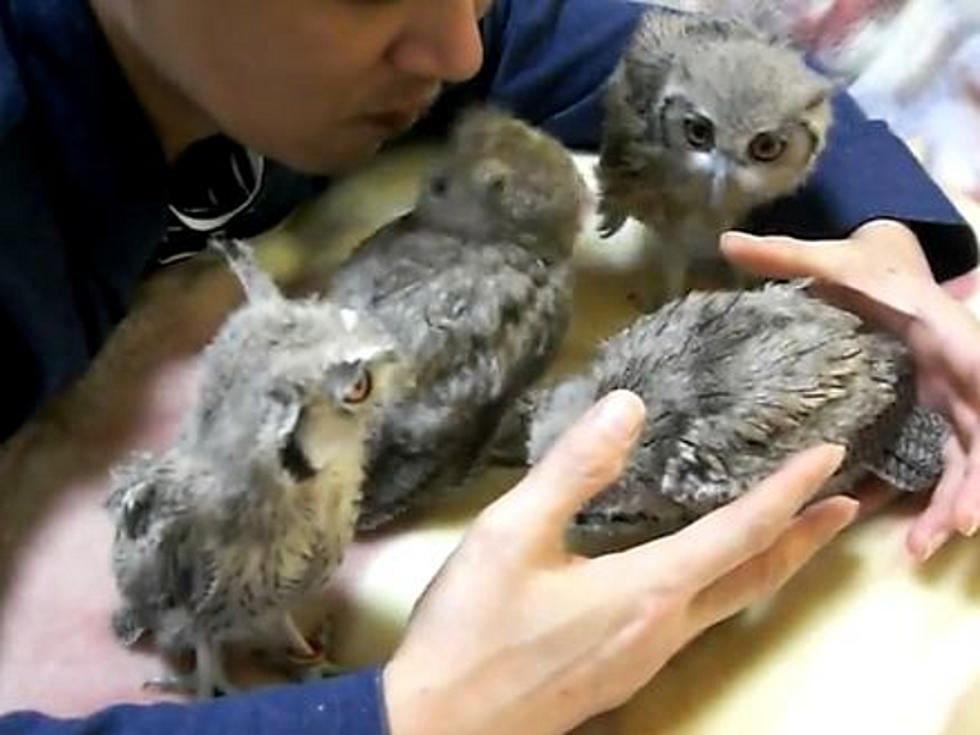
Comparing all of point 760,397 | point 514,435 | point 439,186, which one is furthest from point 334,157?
point 760,397

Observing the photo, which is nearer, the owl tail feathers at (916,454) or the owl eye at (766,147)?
the owl tail feathers at (916,454)

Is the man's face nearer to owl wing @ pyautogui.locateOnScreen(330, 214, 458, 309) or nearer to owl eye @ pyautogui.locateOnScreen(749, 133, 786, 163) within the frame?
owl wing @ pyautogui.locateOnScreen(330, 214, 458, 309)

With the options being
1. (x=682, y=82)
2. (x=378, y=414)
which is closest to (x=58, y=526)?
(x=378, y=414)

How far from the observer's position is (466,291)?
3.11 ft

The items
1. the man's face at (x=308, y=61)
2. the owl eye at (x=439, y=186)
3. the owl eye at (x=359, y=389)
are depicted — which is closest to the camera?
the owl eye at (x=359, y=389)

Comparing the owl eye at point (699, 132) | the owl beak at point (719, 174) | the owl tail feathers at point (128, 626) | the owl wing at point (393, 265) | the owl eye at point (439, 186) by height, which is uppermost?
the owl eye at point (699, 132)

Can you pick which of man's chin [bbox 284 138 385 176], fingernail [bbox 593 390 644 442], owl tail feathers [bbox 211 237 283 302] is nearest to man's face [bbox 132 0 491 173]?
man's chin [bbox 284 138 385 176]

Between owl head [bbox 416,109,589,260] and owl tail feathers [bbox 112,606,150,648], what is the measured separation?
0.87 feet

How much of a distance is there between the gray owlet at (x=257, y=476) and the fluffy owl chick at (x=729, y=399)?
12 centimetres

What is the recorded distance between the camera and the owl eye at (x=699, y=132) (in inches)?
40.5

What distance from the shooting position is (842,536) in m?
0.94

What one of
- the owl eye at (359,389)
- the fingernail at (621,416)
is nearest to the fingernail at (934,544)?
the fingernail at (621,416)

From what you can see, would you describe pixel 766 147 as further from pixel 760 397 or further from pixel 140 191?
pixel 140 191

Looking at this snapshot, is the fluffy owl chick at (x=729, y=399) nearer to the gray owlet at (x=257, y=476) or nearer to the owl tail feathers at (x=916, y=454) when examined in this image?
the owl tail feathers at (x=916, y=454)
